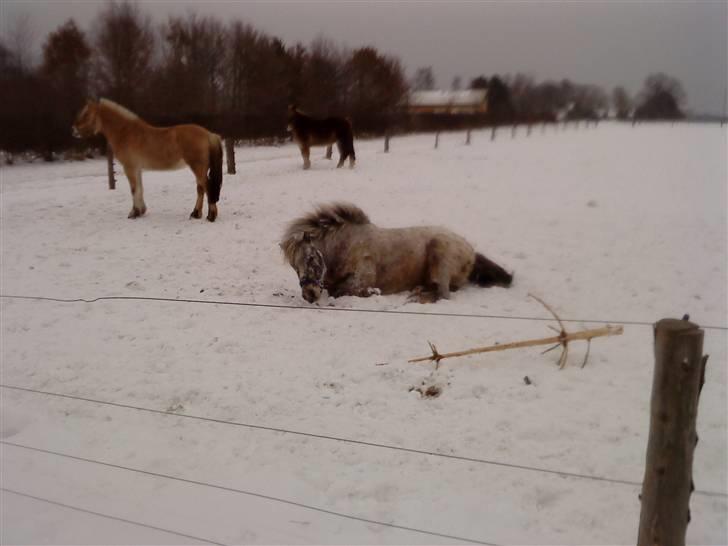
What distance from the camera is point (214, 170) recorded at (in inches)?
364

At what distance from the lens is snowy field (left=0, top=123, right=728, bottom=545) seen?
2.92m

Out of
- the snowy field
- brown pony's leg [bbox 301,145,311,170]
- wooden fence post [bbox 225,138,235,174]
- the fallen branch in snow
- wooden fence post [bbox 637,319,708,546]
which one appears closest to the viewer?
wooden fence post [bbox 637,319,708,546]

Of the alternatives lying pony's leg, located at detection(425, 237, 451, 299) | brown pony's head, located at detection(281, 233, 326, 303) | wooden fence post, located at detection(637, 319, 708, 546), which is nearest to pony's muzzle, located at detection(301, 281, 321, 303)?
brown pony's head, located at detection(281, 233, 326, 303)

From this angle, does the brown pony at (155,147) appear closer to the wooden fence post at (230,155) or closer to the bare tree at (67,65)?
the wooden fence post at (230,155)

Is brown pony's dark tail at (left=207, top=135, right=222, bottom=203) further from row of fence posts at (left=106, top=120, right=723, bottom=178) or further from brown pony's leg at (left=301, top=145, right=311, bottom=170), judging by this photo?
brown pony's leg at (left=301, top=145, right=311, bottom=170)

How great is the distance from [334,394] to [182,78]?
18255mm

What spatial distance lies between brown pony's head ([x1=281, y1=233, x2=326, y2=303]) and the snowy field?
249mm

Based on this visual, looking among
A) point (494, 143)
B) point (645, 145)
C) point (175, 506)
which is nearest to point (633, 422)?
point (175, 506)

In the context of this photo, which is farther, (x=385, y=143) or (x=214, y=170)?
(x=385, y=143)

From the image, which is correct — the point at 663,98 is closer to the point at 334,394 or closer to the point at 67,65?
the point at 334,394

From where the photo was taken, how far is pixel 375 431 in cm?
359

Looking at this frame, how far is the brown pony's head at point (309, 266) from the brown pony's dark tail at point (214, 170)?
4.22 m

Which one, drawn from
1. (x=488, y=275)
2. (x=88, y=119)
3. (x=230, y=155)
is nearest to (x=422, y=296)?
(x=488, y=275)

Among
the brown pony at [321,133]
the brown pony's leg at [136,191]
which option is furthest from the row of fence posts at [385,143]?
the brown pony's leg at [136,191]
